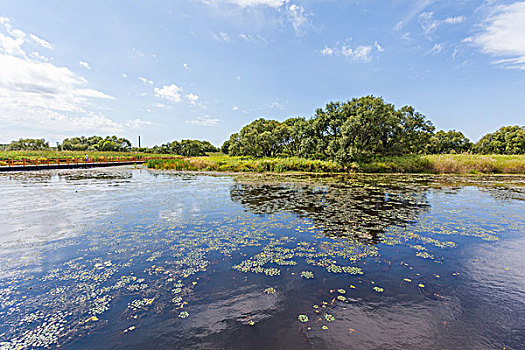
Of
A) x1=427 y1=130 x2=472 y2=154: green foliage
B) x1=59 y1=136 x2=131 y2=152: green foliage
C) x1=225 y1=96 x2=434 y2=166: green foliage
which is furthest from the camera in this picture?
x1=59 y1=136 x2=131 y2=152: green foliage

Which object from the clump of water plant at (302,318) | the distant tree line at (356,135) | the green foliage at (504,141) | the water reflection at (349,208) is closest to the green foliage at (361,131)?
the distant tree line at (356,135)

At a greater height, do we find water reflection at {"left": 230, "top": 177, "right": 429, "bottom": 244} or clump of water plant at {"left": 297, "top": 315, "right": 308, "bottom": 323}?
water reflection at {"left": 230, "top": 177, "right": 429, "bottom": 244}

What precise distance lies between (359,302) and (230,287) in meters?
2.81

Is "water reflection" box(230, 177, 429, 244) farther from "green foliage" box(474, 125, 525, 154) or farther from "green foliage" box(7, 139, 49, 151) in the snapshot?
"green foliage" box(7, 139, 49, 151)

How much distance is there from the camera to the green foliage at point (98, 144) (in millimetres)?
119250

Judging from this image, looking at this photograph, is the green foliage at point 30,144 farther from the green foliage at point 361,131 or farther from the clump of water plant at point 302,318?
the clump of water plant at point 302,318

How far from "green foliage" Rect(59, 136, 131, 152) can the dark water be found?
130 metres

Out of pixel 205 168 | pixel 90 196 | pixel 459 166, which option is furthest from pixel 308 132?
pixel 90 196

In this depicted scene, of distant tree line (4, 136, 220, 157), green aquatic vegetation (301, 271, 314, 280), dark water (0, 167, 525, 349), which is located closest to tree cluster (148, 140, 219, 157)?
distant tree line (4, 136, 220, 157)

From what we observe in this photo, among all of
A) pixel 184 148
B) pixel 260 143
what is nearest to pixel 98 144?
pixel 184 148

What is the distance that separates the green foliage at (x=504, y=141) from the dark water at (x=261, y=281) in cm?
7211

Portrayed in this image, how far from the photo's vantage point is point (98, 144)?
122312mm

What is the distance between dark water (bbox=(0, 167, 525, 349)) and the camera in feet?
12.5

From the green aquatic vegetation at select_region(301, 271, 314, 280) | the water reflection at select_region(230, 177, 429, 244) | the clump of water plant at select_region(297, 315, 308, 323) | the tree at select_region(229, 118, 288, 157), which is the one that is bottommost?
the clump of water plant at select_region(297, 315, 308, 323)
